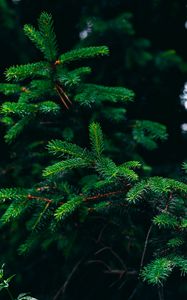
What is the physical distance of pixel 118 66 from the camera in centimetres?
379

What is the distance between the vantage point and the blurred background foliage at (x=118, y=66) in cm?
343

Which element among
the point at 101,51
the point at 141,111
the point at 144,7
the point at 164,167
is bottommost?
the point at 164,167

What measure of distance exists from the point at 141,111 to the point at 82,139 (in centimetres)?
143

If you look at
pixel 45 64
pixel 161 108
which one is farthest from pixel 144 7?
pixel 45 64

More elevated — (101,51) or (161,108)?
(161,108)

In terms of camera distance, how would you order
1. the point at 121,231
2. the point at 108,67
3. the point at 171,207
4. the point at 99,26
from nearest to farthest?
the point at 171,207, the point at 121,231, the point at 99,26, the point at 108,67

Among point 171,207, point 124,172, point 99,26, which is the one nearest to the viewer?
point 124,172

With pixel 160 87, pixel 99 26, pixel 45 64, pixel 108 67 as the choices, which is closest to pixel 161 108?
pixel 160 87

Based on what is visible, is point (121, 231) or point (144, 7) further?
point (144, 7)

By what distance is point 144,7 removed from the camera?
4.02m

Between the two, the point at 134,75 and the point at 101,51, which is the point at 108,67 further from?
the point at 101,51

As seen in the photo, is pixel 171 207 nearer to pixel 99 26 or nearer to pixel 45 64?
pixel 45 64

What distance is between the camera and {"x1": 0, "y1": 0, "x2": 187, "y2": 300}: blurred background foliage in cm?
343

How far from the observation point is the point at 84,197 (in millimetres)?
1937
